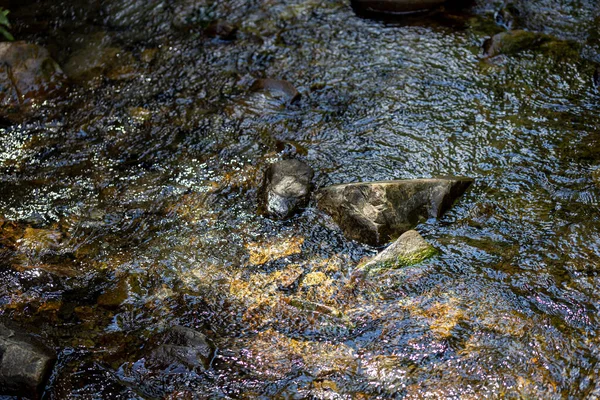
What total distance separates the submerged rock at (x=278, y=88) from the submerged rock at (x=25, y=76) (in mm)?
2277

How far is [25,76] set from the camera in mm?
6879

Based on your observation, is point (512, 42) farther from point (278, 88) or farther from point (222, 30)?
point (222, 30)

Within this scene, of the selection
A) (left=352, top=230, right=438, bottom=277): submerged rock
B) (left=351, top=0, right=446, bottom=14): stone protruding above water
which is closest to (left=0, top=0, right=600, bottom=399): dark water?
(left=352, top=230, right=438, bottom=277): submerged rock

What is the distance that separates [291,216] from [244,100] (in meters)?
1.94

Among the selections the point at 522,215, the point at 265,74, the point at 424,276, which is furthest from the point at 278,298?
the point at 265,74

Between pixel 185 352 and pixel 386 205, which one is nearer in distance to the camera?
pixel 185 352

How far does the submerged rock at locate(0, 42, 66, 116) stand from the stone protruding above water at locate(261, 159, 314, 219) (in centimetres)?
310

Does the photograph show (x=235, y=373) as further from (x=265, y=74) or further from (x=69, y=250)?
(x=265, y=74)

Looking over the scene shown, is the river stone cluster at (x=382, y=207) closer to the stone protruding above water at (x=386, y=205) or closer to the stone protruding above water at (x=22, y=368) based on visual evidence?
the stone protruding above water at (x=386, y=205)

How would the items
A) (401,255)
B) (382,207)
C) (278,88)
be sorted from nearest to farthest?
(401,255), (382,207), (278,88)

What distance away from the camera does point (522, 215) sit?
4.93 metres

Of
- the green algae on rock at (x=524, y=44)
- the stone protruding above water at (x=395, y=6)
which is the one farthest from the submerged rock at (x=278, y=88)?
the green algae on rock at (x=524, y=44)

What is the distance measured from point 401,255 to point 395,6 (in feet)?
14.2

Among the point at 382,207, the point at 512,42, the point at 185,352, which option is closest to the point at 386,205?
the point at 382,207
